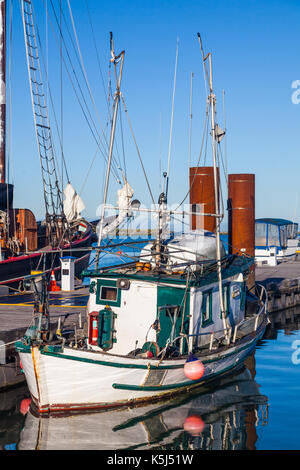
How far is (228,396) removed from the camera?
15883 mm

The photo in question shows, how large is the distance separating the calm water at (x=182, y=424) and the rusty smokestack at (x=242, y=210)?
9338 millimetres

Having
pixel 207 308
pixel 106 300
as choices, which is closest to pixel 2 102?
pixel 106 300

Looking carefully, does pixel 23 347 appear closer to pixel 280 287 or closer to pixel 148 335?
pixel 148 335

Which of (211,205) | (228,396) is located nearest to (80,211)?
(211,205)

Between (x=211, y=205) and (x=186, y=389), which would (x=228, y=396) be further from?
(x=211, y=205)

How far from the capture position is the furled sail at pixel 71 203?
1588 inches

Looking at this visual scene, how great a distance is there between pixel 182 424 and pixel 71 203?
94.3ft

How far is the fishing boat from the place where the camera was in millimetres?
13273

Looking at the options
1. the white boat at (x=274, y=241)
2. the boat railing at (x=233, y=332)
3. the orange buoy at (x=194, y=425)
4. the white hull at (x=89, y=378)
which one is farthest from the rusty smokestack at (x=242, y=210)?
the white boat at (x=274, y=241)

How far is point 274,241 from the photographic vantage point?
45.8 m

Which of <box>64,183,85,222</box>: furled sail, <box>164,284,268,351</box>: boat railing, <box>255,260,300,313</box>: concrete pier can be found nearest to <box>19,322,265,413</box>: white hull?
<box>164,284,268,351</box>: boat railing

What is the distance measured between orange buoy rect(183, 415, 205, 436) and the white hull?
1.19m

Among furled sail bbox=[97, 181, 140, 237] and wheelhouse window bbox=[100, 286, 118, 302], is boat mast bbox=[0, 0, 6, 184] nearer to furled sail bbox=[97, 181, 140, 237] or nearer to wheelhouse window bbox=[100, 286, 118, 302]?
furled sail bbox=[97, 181, 140, 237]

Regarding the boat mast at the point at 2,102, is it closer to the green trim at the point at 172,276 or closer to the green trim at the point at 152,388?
the green trim at the point at 172,276
